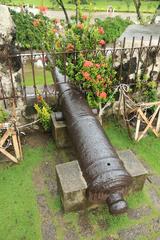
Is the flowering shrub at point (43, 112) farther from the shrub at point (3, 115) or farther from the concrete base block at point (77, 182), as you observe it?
the concrete base block at point (77, 182)

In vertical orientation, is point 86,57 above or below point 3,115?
above

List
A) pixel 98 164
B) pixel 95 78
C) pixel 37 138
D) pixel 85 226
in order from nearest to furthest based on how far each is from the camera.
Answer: pixel 98 164, pixel 85 226, pixel 95 78, pixel 37 138

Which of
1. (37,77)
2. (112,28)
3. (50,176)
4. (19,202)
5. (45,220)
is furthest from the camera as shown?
(112,28)

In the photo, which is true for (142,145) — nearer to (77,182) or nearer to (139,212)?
(139,212)

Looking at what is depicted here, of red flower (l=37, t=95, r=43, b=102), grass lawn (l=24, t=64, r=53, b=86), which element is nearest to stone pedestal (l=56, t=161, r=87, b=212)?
red flower (l=37, t=95, r=43, b=102)

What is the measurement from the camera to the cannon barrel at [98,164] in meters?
4.40

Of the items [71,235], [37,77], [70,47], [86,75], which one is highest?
[70,47]

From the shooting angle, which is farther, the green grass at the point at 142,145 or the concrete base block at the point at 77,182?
the green grass at the point at 142,145

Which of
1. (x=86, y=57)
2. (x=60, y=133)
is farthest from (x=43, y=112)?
(x=86, y=57)

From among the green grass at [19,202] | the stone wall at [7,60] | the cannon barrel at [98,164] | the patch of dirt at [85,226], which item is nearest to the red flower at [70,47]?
the stone wall at [7,60]

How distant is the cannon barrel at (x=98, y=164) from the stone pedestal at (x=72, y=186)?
19 cm

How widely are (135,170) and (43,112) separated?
9.41 feet

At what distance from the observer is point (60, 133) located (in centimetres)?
662

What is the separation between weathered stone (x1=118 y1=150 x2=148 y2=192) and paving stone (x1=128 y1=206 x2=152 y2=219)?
0.41 m
